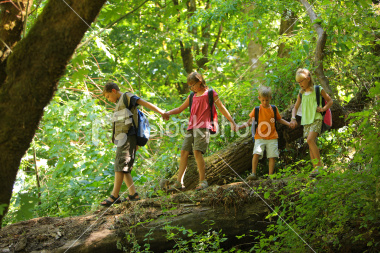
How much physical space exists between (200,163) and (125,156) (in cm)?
108

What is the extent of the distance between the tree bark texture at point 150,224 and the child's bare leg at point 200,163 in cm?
41

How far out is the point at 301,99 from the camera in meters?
5.65

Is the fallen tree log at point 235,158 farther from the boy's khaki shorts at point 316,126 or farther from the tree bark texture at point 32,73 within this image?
the tree bark texture at point 32,73

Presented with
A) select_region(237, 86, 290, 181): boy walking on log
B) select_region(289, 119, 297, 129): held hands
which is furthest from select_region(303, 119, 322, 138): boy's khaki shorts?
select_region(237, 86, 290, 181): boy walking on log

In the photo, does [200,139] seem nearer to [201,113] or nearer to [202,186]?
[201,113]

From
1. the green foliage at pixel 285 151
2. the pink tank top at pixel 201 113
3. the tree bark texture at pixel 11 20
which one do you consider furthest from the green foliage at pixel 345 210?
the tree bark texture at pixel 11 20

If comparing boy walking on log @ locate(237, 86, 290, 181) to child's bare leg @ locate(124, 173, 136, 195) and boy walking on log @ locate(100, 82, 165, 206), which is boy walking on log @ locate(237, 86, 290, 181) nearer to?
boy walking on log @ locate(100, 82, 165, 206)

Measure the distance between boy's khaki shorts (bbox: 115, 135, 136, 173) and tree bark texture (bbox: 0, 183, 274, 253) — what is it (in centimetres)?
57

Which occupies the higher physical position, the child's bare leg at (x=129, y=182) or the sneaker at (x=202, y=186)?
the child's bare leg at (x=129, y=182)

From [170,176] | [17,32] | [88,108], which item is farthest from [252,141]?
[17,32]

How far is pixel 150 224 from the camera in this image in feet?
15.0

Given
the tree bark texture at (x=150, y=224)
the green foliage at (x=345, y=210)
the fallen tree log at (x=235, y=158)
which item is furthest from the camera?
the fallen tree log at (x=235, y=158)

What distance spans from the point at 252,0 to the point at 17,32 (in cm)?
867

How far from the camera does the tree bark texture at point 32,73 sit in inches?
86.3
